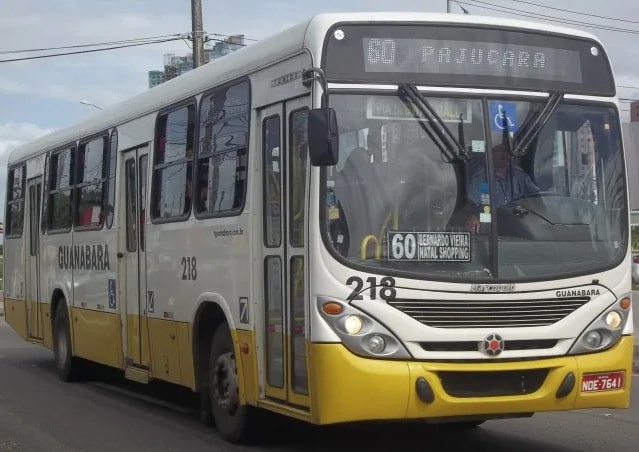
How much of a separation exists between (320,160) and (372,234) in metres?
0.64

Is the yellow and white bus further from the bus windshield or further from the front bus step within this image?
the front bus step

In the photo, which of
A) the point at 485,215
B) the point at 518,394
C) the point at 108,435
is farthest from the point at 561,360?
the point at 108,435

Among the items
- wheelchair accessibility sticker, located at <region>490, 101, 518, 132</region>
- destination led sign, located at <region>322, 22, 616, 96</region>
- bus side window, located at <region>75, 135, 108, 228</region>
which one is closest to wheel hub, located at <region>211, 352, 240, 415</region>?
destination led sign, located at <region>322, 22, 616, 96</region>

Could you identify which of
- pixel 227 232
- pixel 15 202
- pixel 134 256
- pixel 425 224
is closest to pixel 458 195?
pixel 425 224

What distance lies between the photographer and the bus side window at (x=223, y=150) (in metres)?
8.20

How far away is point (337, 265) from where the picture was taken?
6.74 m

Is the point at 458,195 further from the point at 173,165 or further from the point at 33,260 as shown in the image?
the point at 33,260

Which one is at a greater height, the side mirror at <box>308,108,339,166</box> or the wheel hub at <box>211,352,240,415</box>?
the side mirror at <box>308,108,339,166</box>

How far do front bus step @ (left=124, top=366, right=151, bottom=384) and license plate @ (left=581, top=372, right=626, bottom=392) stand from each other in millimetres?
4883

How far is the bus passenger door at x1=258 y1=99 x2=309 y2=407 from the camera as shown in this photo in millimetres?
7156

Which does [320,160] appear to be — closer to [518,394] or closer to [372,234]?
[372,234]

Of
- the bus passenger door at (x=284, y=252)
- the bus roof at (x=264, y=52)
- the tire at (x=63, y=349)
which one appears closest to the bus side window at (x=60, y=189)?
the tire at (x=63, y=349)

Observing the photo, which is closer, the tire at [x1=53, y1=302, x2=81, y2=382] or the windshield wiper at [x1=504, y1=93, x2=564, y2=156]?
the windshield wiper at [x1=504, y1=93, x2=564, y2=156]

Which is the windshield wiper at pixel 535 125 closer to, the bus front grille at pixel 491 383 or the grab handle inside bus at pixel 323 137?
the grab handle inside bus at pixel 323 137
